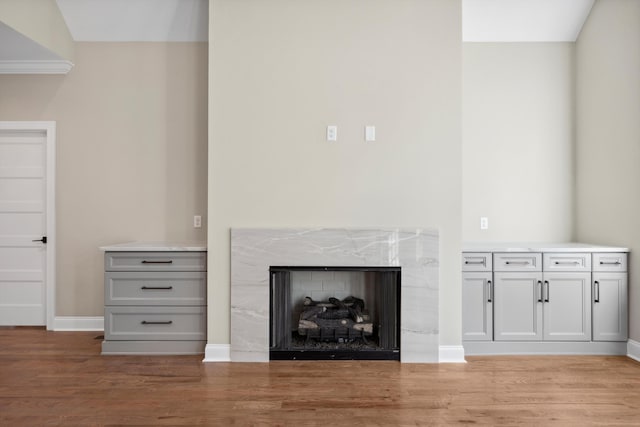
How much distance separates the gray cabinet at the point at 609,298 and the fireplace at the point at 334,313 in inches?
66.7

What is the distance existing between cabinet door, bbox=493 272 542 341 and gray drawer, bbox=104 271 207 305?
2.44 meters

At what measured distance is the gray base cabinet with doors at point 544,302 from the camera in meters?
3.72

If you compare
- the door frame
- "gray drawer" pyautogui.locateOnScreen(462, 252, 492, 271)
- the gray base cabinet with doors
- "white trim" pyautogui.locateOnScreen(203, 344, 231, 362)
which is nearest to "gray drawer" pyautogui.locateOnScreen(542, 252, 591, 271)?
the gray base cabinet with doors

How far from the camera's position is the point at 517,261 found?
374 cm

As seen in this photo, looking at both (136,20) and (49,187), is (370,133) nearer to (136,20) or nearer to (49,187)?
(136,20)

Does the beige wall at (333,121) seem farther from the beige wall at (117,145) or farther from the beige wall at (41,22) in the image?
the beige wall at (41,22)

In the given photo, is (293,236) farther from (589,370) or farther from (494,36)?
(494,36)

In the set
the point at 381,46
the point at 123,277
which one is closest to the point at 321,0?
the point at 381,46

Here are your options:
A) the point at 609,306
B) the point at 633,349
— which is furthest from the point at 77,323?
the point at 633,349

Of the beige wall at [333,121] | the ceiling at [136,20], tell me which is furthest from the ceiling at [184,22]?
the beige wall at [333,121]

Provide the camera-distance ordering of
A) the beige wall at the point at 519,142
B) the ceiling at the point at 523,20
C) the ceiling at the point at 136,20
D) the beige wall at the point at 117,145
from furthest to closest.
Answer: the beige wall at the point at 117,145 → the beige wall at the point at 519,142 → the ceiling at the point at 136,20 → the ceiling at the point at 523,20

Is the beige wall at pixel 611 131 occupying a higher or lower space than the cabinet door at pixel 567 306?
higher

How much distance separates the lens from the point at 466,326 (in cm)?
371

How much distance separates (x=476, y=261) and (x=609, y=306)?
1.17 metres
